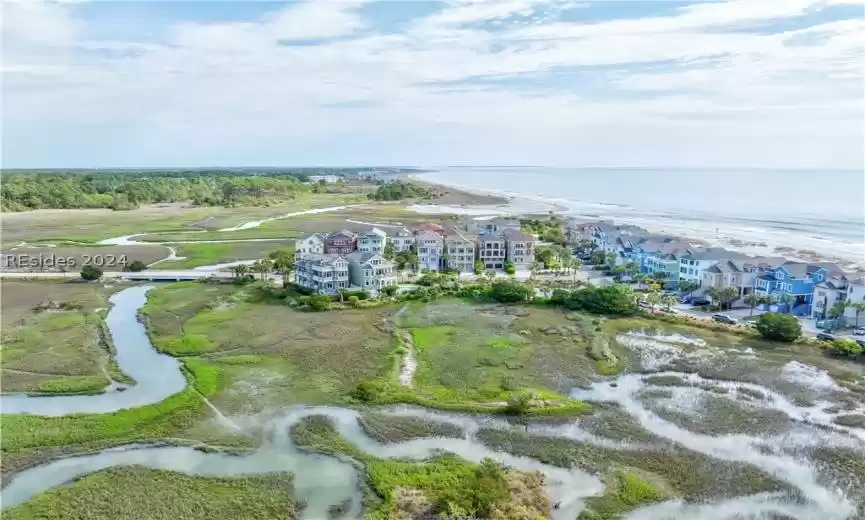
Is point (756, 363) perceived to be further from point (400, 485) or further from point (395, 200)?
point (395, 200)

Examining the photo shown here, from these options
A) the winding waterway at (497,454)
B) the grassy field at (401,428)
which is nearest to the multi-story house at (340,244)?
the winding waterway at (497,454)

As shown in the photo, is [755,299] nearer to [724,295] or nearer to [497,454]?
[724,295]

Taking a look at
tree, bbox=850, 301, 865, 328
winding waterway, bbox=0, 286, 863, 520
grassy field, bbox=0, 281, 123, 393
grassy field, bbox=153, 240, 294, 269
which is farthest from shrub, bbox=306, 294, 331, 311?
tree, bbox=850, 301, 865, 328

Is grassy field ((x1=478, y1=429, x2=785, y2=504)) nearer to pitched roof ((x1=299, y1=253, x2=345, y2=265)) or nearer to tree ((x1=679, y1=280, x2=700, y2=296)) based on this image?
pitched roof ((x1=299, y1=253, x2=345, y2=265))

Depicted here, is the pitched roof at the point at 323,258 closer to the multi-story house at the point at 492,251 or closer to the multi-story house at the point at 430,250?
the multi-story house at the point at 430,250

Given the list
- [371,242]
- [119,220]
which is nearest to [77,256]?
[371,242]

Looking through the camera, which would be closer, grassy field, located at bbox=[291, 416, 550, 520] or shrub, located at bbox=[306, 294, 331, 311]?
grassy field, located at bbox=[291, 416, 550, 520]

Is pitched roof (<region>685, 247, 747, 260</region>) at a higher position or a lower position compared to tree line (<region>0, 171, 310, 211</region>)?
lower
